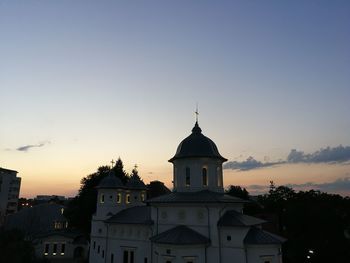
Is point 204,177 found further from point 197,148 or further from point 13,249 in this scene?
point 13,249

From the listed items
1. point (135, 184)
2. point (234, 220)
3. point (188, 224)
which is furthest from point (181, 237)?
point (135, 184)

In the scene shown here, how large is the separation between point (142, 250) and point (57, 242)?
22567mm

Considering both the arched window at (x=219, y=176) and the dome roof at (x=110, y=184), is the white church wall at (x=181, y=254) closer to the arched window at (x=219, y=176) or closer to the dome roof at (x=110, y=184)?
the arched window at (x=219, y=176)

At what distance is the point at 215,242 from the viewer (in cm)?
2641

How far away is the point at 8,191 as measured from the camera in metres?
77.8

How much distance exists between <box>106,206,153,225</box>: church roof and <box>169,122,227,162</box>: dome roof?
6682mm

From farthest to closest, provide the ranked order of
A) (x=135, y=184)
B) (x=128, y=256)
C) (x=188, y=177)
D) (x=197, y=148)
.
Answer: (x=135, y=184) → (x=128, y=256) → (x=197, y=148) → (x=188, y=177)

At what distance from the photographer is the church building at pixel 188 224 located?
25.5m

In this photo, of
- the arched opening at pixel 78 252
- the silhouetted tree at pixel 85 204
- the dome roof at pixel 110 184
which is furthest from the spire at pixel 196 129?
the arched opening at pixel 78 252

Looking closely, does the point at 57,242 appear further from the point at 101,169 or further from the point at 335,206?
the point at 335,206

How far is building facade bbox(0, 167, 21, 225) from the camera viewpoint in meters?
73.9

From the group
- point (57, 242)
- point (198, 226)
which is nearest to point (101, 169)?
point (57, 242)

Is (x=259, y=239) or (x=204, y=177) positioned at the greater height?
(x=204, y=177)

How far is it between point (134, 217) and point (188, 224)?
8333 mm
